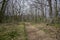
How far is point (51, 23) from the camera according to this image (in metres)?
12.5

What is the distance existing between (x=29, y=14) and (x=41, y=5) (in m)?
4.85

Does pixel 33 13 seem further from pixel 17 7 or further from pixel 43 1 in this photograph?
pixel 17 7

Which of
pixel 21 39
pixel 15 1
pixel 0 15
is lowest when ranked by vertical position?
pixel 21 39

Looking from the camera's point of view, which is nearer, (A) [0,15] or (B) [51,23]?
(B) [51,23]

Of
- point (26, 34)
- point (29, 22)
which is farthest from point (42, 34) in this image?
point (29, 22)

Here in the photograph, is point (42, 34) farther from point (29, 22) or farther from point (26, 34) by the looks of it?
point (29, 22)

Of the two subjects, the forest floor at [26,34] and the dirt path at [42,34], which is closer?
the forest floor at [26,34]

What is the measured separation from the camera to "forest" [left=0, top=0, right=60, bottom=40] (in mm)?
8156

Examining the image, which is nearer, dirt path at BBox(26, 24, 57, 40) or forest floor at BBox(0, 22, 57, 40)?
forest floor at BBox(0, 22, 57, 40)

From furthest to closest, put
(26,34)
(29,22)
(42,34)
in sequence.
Result: (29,22) → (26,34) → (42,34)

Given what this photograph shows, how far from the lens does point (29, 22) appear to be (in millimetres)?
19703

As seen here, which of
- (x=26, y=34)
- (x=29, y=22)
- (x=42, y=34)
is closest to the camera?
(x=42, y=34)

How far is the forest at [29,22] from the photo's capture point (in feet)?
26.8

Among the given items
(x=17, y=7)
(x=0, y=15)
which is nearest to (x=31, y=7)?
(x=17, y=7)
